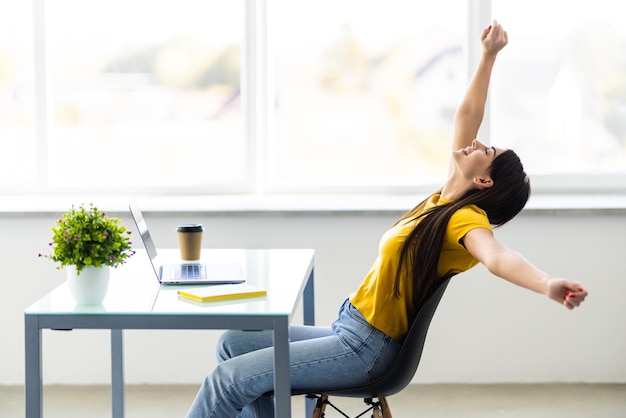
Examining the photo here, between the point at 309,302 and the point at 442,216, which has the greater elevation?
the point at 442,216

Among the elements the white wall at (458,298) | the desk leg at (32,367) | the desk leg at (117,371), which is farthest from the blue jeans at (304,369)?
the white wall at (458,298)

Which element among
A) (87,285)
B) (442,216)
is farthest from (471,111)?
(87,285)

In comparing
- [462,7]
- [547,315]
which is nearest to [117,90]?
[462,7]

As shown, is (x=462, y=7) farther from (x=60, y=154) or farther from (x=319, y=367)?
(x=319, y=367)

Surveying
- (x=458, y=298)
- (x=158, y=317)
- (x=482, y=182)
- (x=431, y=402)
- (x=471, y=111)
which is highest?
(x=471, y=111)

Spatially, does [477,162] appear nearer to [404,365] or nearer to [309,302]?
[404,365]

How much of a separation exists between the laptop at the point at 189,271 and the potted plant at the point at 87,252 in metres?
0.23

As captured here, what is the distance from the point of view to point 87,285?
208 centimetres

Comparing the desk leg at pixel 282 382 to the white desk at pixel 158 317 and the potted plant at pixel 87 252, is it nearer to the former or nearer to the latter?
the white desk at pixel 158 317

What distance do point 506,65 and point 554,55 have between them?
0.21 metres

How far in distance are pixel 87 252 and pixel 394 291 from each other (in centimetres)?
73

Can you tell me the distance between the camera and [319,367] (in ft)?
7.20

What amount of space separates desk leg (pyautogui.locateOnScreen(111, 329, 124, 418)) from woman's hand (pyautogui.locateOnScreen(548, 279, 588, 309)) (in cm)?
151

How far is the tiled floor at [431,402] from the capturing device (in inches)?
133
